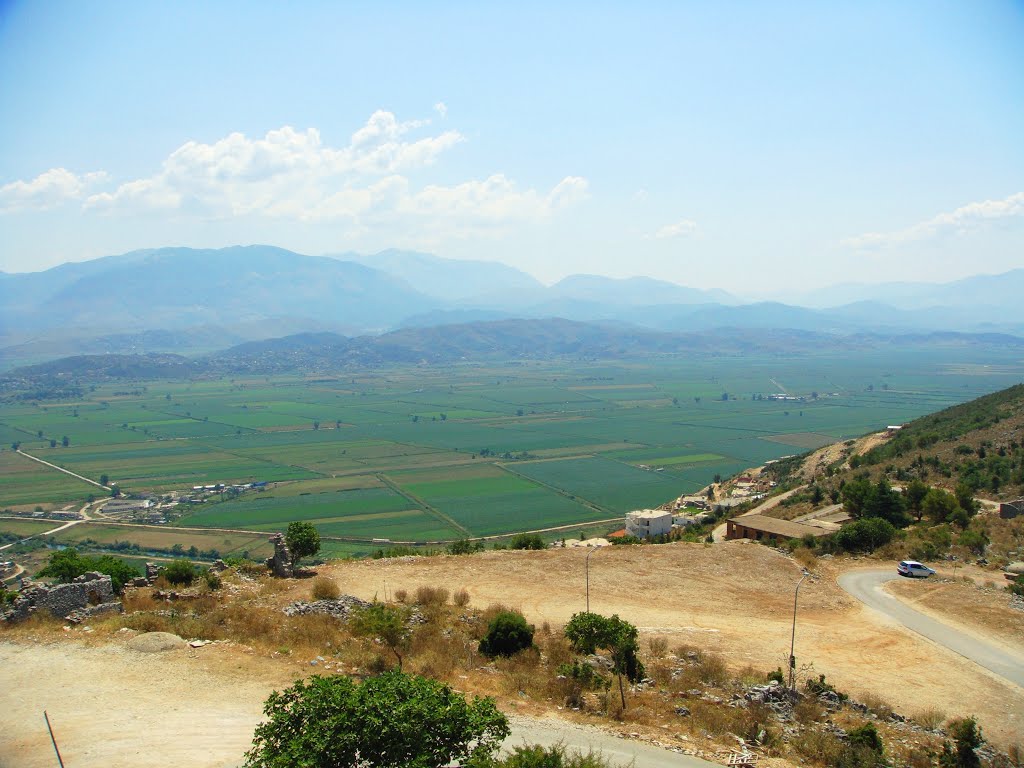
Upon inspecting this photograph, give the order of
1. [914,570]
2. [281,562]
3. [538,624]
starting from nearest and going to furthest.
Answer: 1. [538,624]
2. [281,562]
3. [914,570]

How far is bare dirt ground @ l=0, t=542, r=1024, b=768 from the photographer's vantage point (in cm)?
1434

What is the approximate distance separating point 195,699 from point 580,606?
1252 centimetres

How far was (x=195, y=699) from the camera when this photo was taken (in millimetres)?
15766

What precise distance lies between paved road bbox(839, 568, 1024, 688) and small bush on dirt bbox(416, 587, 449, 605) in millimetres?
14683

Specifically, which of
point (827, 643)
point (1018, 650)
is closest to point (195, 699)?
point (827, 643)

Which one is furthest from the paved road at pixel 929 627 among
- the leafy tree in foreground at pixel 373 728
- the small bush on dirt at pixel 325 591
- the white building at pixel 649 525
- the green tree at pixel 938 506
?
the white building at pixel 649 525

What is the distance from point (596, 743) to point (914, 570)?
60.2 feet

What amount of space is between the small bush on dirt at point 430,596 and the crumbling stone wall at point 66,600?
9.03m

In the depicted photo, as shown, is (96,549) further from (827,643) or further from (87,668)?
(827,643)

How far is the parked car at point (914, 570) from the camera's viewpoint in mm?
26781

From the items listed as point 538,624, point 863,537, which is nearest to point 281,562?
point 538,624

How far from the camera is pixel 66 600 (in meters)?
20.4

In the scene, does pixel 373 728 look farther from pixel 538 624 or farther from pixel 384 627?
pixel 538 624

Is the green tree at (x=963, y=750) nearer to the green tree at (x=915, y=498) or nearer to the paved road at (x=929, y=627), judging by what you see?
the paved road at (x=929, y=627)
